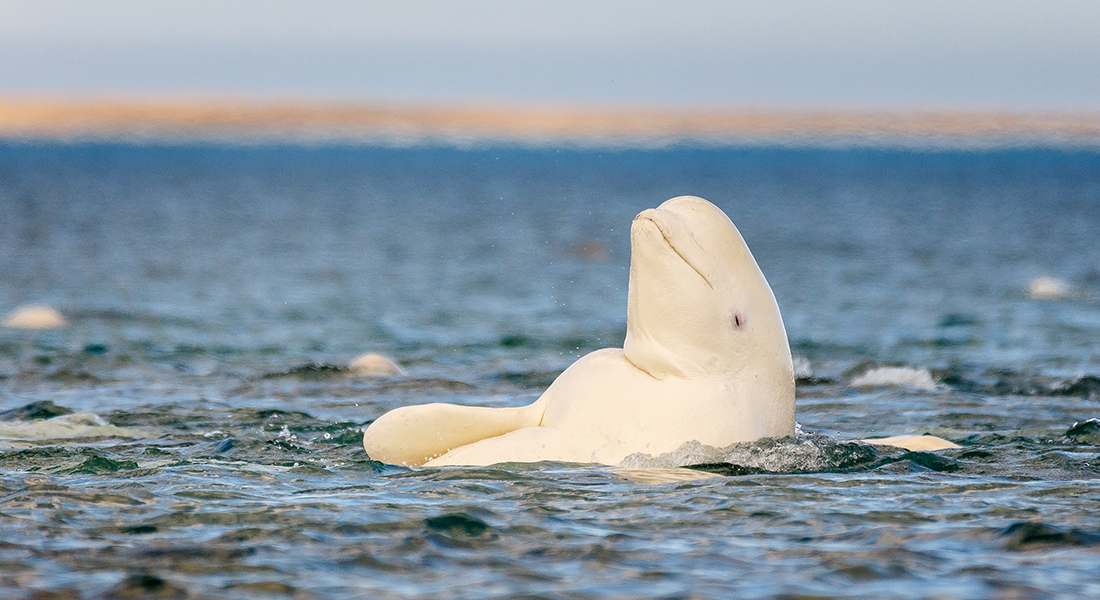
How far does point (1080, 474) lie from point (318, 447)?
17.9 ft

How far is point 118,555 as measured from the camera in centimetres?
678

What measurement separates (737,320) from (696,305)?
12.0 inches

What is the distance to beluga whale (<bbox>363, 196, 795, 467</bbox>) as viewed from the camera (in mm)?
8258

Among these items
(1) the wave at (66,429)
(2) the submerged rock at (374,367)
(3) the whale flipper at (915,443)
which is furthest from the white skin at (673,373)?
(2) the submerged rock at (374,367)

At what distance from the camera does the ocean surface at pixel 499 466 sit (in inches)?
260

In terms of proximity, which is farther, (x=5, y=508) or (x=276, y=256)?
(x=276, y=256)

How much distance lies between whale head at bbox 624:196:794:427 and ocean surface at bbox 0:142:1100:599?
1.67 ft

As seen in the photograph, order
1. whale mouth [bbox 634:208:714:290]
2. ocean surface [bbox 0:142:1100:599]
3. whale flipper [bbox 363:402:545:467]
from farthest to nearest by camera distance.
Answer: whale flipper [bbox 363:402:545:467] → whale mouth [bbox 634:208:714:290] → ocean surface [bbox 0:142:1100:599]

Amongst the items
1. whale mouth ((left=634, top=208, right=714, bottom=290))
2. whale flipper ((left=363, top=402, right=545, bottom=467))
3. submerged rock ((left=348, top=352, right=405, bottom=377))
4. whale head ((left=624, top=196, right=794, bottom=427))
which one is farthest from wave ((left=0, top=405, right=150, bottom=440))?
whale mouth ((left=634, top=208, right=714, bottom=290))

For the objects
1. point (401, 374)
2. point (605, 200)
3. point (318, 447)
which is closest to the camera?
point (318, 447)

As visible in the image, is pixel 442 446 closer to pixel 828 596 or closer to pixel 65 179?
pixel 828 596

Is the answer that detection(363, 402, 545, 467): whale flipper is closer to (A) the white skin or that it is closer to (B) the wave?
(A) the white skin

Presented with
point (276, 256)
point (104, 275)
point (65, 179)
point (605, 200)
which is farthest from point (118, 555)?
point (65, 179)

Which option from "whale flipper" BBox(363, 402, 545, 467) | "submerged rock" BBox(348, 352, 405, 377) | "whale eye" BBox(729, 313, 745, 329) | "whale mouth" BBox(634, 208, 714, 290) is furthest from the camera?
"submerged rock" BBox(348, 352, 405, 377)
